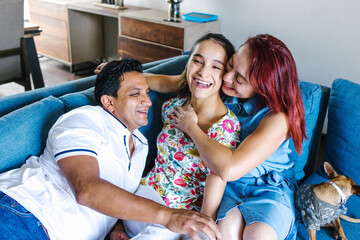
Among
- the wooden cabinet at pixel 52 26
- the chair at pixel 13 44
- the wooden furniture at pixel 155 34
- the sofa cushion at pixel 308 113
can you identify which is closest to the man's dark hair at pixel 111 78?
the sofa cushion at pixel 308 113

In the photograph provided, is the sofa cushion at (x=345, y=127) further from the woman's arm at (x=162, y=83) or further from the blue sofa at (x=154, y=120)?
the woman's arm at (x=162, y=83)

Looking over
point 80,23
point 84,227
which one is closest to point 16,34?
point 80,23

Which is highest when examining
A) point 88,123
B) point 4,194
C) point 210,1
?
point 210,1

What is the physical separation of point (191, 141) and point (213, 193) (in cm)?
26

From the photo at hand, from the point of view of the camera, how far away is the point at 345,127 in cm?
160

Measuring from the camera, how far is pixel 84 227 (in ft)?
3.64

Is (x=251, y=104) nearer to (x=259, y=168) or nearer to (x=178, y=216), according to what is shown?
(x=259, y=168)

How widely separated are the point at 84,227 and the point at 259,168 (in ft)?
2.33

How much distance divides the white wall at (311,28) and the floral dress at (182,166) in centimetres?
170

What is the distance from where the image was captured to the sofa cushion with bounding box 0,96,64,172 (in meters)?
1.13

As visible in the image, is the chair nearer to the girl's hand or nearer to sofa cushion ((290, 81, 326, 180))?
the girl's hand

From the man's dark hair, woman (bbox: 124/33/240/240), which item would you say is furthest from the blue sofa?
woman (bbox: 124/33/240/240)

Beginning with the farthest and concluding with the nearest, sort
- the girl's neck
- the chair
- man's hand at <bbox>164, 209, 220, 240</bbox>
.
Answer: the chair < the girl's neck < man's hand at <bbox>164, 209, 220, 240</bbox>

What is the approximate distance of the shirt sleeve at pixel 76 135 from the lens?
1025 millimetres
